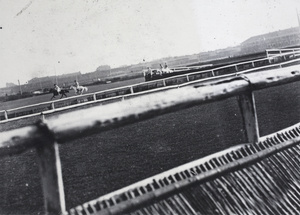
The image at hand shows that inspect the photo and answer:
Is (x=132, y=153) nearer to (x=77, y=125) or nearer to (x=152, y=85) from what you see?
(x=77, y=125)

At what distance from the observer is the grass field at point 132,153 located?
570cm

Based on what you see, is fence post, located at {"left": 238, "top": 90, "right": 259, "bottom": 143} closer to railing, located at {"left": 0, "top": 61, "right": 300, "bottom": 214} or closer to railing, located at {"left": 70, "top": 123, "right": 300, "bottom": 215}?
railing, located at {"left": 70, "top": 123, "right": 300, "bottom": 215}

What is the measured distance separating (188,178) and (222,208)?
0.70ft

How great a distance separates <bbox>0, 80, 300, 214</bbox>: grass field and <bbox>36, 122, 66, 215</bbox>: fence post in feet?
12.9

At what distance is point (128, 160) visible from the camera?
22.8ft

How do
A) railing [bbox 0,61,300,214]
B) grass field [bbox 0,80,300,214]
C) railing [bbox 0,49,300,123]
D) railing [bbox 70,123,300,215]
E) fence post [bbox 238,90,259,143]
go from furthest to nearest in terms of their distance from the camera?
railing [bbox 0,49,300,123] → grass field [bbox 0,80,300,214] → fence post [bbox 238,90,259,143] → railing [bbox 70,123,300,215] → railing [bbox 0,61,300,214]

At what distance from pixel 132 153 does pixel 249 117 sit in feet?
19.4

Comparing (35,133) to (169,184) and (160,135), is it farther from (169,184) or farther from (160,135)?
(160,135)

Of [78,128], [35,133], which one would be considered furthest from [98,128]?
[35,133]

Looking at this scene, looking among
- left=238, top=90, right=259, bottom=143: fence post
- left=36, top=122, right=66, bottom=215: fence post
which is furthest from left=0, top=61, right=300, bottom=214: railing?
left=238, top=90, right=259, bottom=143: fence post

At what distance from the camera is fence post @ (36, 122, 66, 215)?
43.1 inches

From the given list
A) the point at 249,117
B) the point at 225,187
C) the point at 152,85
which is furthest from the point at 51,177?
the point at 152,85

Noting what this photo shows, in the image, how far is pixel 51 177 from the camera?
1.11 metres

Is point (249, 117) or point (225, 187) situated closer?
point (225, 187)
